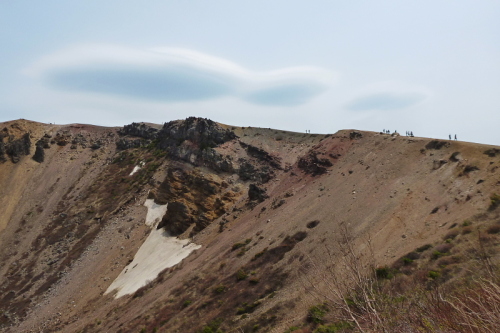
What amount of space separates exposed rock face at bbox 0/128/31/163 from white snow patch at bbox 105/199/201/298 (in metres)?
63.3

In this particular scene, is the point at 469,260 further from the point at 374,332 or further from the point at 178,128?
the point at 178,128

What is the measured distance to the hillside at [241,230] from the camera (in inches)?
715

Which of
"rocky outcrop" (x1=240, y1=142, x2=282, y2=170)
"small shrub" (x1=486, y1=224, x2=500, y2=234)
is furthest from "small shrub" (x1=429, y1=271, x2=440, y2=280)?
"rocky outcrop" (x1=240, y1=142, x2=282, y2=170)

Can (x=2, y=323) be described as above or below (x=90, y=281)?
below

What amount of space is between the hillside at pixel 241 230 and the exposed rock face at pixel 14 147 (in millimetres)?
378

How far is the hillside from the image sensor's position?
18.2m

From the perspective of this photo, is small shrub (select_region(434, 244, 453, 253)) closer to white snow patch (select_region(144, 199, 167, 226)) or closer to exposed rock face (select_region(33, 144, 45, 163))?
white snow patch (select_region(144, 199, 167, 226))

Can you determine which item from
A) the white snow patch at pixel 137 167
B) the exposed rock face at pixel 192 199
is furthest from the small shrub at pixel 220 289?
the white snow patch at pixel 137 167

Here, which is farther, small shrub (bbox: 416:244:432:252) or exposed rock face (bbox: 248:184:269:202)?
exposed rock face (bbox: 248:184:269:202)

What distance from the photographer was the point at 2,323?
45438mm

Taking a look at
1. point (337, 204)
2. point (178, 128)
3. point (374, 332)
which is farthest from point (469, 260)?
point (178, 128)

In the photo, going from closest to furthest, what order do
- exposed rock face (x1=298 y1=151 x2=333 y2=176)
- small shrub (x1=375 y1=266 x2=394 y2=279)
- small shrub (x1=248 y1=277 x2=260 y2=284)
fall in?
small shrub (x1=375 y1=266 x2=394 y2=279), small shrub (x1=248 y1=277 x2=260 y2=284), exposed rock face (x1=298 y1=151 x2=333 y2=176)

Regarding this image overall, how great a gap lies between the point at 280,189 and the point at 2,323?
4498cm

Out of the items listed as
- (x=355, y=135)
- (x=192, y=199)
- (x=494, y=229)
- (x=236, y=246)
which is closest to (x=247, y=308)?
(x=236, y=246)
